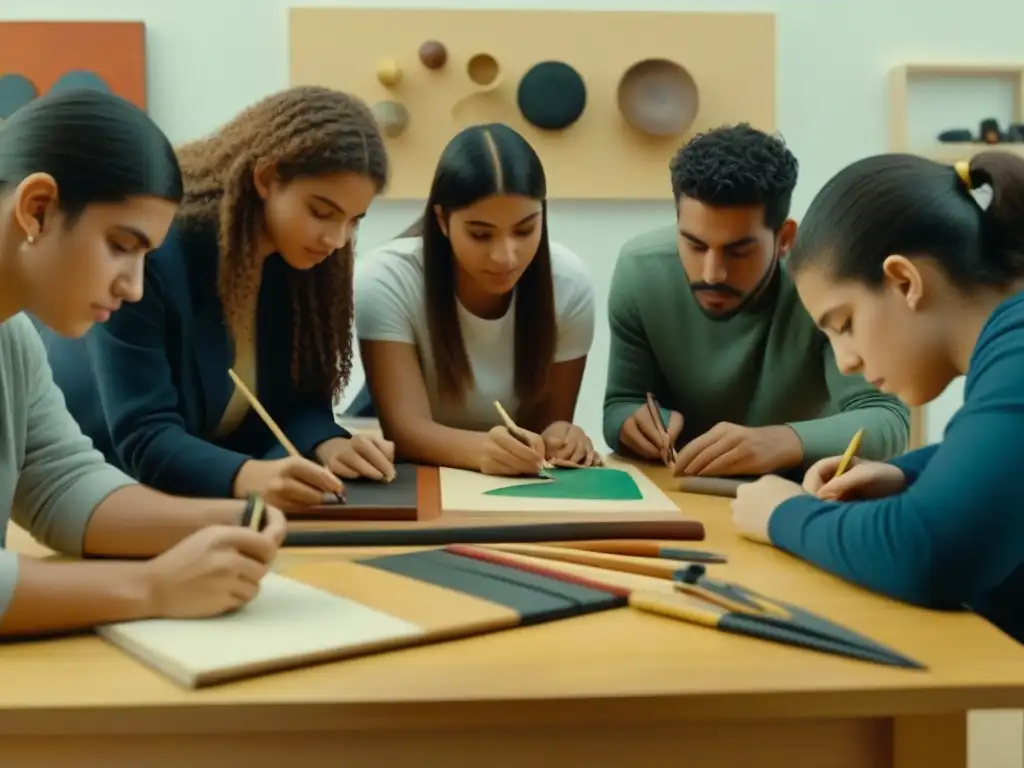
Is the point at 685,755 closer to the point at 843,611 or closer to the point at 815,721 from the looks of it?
the point at 815,721

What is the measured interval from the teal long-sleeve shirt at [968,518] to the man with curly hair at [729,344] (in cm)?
44

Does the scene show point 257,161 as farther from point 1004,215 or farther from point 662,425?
point 1004,215

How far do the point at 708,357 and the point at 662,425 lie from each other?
205 millimetres

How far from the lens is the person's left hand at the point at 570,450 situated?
1344 millimetres

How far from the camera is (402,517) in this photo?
1.03 metres

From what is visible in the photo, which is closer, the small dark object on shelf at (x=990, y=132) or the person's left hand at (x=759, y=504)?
the person's left hand at (x=759, y=504)

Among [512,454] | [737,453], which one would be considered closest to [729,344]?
[737,453]

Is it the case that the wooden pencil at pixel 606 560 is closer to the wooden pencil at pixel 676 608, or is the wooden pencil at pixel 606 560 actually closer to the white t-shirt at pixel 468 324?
the wooden pencil at pixel 676 608

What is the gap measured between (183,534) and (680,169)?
0.87 m

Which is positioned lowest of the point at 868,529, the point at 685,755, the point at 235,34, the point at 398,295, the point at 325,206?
the point at 685,755

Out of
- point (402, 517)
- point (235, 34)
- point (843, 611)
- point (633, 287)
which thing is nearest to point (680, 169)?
point (633, 287)

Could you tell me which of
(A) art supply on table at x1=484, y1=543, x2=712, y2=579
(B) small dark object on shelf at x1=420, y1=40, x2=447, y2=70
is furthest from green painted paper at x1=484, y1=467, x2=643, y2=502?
(B) small dark object on shelf at x1=420, y1=40, x2=447, y2=70

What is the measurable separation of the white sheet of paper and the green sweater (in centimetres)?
84

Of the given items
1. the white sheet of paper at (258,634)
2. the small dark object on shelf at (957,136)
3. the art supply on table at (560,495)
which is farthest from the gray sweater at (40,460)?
the small dark object on shelf at (957,136)
